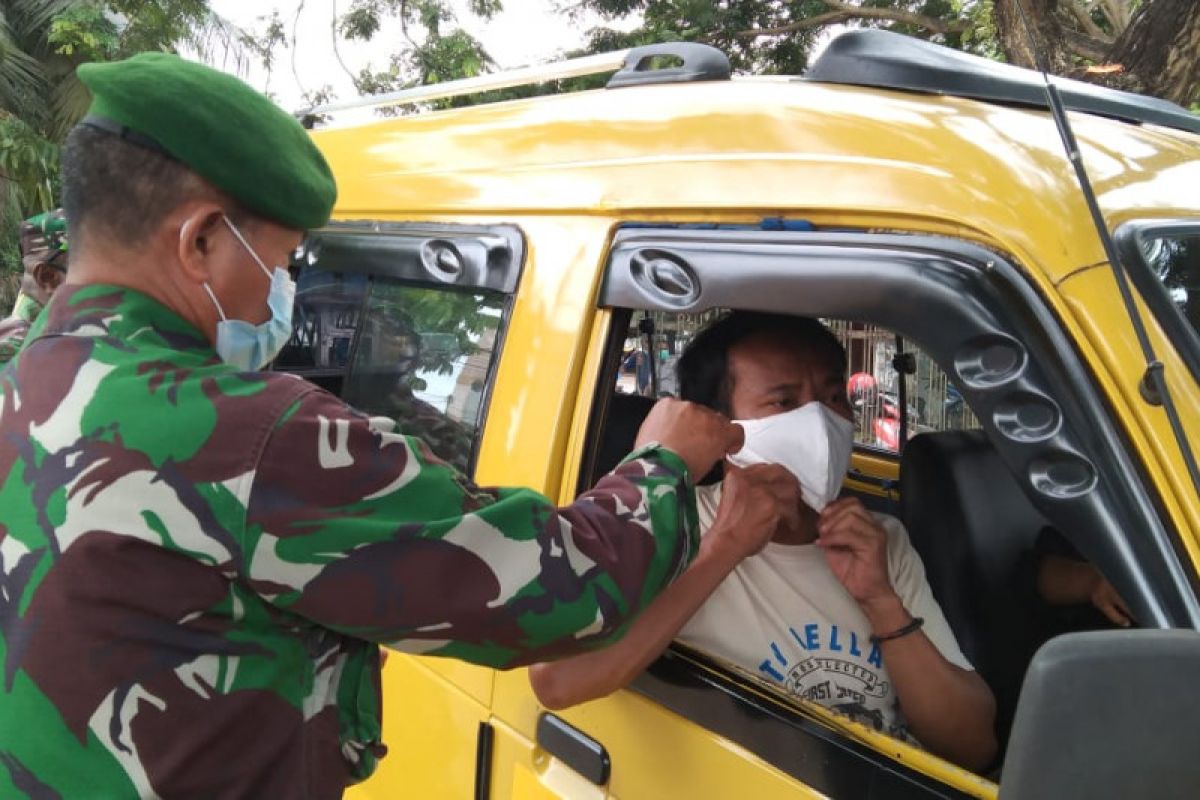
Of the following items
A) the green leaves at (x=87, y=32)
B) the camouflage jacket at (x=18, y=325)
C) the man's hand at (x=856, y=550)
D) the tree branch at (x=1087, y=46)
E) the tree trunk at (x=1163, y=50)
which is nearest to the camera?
the man's hand at (x=856, y=550)

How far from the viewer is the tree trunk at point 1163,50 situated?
18.0ft

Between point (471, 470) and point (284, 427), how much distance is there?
2.73 ft

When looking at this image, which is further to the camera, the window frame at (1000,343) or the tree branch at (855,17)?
the tree branch at (855,17)

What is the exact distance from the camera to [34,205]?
12.3 metres

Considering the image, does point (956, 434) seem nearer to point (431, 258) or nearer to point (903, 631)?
point (903, 631)

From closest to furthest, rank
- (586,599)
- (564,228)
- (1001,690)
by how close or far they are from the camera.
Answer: (586,599)
(564,228)
(1001,690)

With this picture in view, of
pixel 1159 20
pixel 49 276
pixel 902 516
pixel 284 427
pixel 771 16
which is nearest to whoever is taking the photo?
pixel 284 427

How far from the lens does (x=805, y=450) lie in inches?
67.5

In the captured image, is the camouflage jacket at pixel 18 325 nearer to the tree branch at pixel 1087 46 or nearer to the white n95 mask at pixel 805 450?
the white n95 mask at pixel 805 450

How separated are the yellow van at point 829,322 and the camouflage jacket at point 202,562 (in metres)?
0.48

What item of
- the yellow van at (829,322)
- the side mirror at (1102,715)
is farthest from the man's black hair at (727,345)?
the side mirror at (1102,715)

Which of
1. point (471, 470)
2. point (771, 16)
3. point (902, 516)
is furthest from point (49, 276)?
point (771, 16)

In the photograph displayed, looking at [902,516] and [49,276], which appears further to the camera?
[49,276]

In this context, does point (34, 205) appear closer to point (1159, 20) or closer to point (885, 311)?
point (1159, 20)
